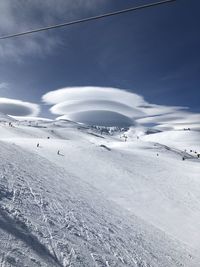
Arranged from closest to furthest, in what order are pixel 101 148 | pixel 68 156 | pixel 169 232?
pixel 169 232 < pixel 68 156 < pixel 101 148

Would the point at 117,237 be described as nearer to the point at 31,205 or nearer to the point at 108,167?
the point at 31,205

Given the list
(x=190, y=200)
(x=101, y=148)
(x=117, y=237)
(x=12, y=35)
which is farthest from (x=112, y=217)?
(x=101, y=148)

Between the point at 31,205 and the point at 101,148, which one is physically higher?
the point at 101,148

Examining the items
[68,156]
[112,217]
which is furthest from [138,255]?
[68,156]

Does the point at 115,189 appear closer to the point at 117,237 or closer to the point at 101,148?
the point at 117,237

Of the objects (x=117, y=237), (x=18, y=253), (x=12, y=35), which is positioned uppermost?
(x=12, y=35)

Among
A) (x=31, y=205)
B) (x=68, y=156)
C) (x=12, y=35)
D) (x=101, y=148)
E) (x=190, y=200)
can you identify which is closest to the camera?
(x=12, y=35)

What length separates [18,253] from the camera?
540cm

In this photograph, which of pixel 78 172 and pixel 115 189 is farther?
pixel 78 172

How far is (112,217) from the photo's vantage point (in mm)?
12320

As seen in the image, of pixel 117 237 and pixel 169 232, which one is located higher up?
pixel 117 237

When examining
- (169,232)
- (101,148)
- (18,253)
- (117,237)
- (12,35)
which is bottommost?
(169,232)

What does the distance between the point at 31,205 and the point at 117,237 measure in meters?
3.46

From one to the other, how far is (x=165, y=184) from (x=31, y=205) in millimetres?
20884
